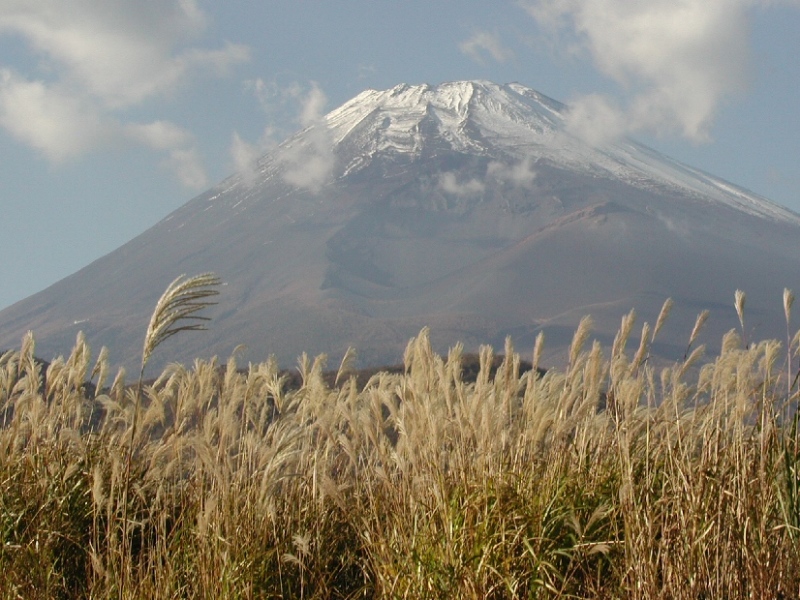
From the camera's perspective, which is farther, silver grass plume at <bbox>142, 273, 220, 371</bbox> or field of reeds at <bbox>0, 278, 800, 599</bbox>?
silver grass plume at <bbox>142, 273, 220, 371</bbox>

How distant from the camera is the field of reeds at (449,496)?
337 cm

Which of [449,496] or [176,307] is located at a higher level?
[176,307]

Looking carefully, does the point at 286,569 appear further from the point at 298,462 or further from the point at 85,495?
the point at 85,495

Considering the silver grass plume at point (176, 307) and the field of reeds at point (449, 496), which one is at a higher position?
the silver grass plume at point (176, 307)

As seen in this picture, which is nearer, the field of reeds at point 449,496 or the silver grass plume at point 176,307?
the field of reeds at point 449,496

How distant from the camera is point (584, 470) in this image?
4.10m

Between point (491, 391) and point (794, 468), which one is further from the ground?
point (491, 391)

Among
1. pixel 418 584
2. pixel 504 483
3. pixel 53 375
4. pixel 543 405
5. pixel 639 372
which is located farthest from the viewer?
pixel 53 375

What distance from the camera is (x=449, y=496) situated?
4043mm

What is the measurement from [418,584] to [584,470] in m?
0.93

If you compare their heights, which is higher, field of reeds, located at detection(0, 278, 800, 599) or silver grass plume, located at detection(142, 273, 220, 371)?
silver grass plume, located at detection(142, 273, 220, 371)

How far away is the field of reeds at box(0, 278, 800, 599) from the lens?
11.1 ft

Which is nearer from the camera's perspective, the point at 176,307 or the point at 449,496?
the point at 176,307

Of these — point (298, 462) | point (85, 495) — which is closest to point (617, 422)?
point (298, 462)
